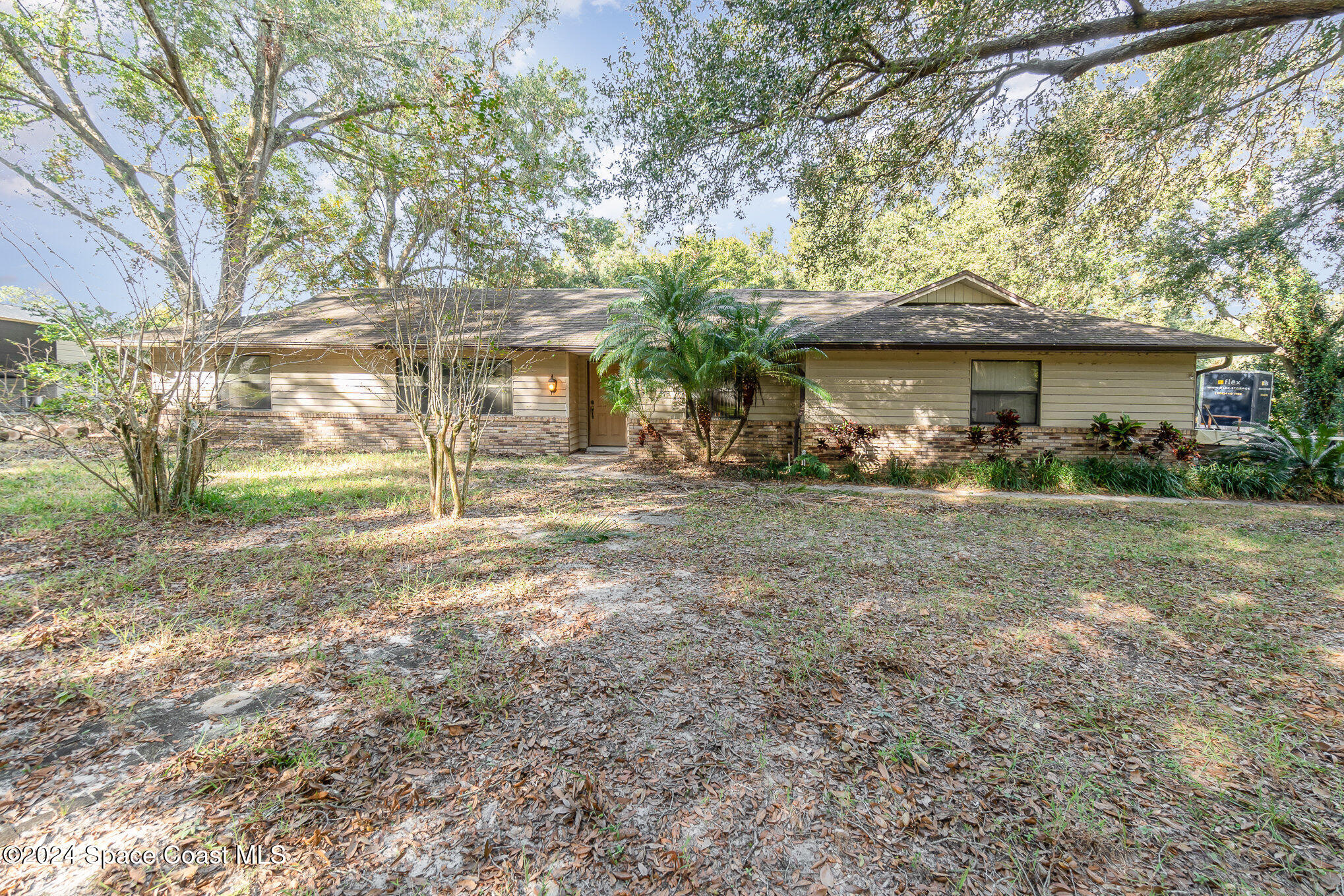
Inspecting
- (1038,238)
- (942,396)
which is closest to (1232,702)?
(942,396)

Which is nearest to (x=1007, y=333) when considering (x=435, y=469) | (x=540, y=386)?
(x=540, y=386)

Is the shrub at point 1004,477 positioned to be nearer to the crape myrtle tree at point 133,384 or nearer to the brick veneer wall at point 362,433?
the brick veneer wall at point 362,433

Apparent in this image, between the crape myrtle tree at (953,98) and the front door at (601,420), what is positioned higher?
the crape myrtle tree at (953,98)

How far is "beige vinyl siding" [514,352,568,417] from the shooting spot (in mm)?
12000

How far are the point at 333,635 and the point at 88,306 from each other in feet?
16.9

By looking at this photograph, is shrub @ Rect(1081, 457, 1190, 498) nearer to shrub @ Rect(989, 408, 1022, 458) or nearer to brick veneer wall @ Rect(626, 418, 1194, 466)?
brick veneer wall @ Rect(626, 418, 1194, 466)

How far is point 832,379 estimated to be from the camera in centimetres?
1052

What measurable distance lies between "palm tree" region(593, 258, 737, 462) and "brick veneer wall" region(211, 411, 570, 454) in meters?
3.37

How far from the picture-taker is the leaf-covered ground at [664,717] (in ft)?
5.85

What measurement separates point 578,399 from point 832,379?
5.91 meters

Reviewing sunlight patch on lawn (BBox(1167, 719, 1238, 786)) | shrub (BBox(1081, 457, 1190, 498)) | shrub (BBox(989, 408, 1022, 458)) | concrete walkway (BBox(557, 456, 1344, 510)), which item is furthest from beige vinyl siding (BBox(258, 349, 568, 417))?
sunlight patch on lawn (BBox(1167, 719, 1238, 786))

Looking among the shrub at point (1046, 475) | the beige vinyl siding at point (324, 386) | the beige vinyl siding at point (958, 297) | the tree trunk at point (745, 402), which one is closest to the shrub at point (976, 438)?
the shrub at point (1046, 475)

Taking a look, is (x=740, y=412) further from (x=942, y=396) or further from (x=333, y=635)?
(x=333, y=635)

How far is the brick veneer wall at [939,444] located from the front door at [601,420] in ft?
16.6
